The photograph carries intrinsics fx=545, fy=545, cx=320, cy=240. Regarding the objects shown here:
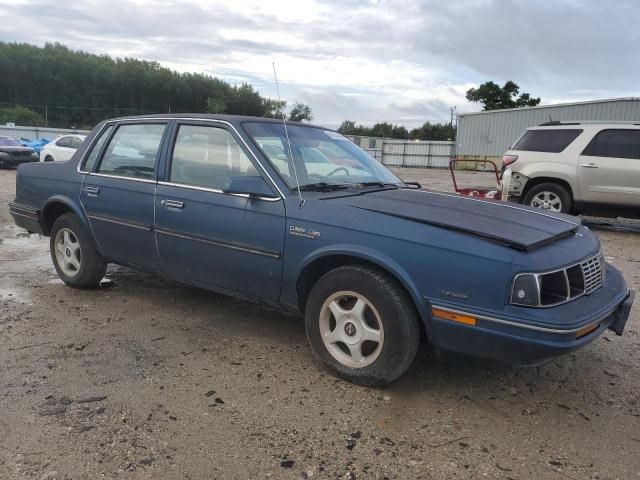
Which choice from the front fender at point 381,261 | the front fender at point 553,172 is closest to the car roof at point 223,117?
the front fender at point 381,261

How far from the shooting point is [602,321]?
3125mm

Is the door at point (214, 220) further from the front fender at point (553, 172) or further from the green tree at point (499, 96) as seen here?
the green tree at point (499, 96)

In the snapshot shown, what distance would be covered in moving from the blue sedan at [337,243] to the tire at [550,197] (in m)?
5.74

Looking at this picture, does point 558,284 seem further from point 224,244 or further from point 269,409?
point 224,244

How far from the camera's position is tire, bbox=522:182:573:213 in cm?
934

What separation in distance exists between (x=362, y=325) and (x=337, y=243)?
0.52 metres

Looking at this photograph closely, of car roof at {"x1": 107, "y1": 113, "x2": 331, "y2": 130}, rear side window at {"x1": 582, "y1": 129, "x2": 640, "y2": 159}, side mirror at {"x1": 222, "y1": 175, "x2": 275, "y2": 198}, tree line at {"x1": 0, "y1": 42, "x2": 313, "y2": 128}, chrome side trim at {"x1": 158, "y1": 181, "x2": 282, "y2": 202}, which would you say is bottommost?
chrome side trim at {"x1": 158, "y1": 181, "x2": 282, "y2": 202}

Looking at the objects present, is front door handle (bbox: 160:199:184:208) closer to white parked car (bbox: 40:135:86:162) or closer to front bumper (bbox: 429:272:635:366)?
front bumper (bbox: 429:272:635:366)

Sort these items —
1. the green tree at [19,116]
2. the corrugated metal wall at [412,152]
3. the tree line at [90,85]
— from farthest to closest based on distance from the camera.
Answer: the tree line at [90,85] < the green tree at [19,116] < the corrugated metal wall at [412,152]

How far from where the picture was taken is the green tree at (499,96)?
65188 millimetres

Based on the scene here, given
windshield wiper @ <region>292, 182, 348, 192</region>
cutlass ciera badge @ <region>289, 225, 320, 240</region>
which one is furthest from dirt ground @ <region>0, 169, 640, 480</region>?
windshield wiper @ <region>292, 182, 348, 192</region>

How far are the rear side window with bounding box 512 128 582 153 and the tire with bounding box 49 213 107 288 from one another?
7683 mm

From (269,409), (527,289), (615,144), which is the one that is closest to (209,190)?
(269,409)

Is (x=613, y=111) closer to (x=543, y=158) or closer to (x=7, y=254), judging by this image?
(x=543, y=158)
